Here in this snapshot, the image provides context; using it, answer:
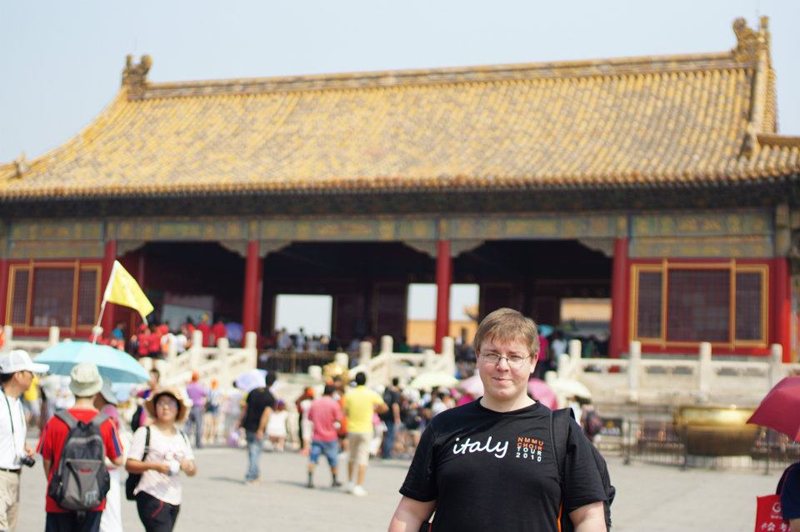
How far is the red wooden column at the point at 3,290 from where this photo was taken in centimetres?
2886

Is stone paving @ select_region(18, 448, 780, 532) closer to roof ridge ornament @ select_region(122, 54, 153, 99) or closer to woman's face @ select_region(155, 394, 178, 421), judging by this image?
woman's face @ select_region(155, 394, 178, 421)

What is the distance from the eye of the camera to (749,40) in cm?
2708

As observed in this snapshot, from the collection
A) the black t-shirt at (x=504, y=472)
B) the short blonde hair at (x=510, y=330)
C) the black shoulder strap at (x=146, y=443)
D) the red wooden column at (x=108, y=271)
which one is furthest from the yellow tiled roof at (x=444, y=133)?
the black t-shirt at (x=504, y=472)

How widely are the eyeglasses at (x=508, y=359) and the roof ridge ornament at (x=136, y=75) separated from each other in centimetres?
3021

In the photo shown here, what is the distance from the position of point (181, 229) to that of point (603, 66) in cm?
1056

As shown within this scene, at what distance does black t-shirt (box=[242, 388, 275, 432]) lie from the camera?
1391cm

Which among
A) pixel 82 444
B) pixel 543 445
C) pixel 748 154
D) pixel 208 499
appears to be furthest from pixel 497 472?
pixel 748 154

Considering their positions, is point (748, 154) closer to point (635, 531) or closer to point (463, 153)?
point (463, 153)

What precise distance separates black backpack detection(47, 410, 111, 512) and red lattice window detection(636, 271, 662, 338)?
18266 millimetres

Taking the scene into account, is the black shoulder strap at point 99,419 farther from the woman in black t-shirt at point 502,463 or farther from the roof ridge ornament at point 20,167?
the roof ridge ornament at point 20,167

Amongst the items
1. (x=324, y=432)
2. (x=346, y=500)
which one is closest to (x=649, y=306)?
(x=324, y=432)

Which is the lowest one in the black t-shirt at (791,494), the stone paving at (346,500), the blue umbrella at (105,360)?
the stone paving at (346,500)

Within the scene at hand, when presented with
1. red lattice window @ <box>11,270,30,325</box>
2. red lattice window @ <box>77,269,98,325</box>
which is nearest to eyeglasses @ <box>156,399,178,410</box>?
Answer: red lattice window @ <box>77,269,98,325</box>

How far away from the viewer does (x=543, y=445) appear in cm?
375
